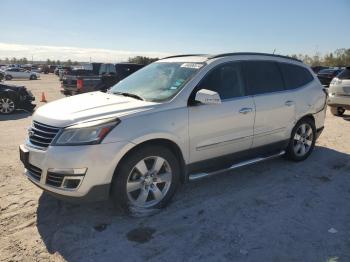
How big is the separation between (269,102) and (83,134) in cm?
297

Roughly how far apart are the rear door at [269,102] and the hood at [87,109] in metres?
1.81

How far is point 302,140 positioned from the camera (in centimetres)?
660

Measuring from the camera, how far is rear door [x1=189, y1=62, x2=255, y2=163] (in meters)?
4.70

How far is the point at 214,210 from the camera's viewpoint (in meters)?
4.58

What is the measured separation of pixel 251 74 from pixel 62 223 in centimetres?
332

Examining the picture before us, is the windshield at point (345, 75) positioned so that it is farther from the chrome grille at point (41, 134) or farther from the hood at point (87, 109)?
the chrome grille at point (41, 134)

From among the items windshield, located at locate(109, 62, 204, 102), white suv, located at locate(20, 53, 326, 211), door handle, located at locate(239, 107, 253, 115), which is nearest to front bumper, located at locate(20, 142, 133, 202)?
white suv, located at locate(20, 53, 326, 211)

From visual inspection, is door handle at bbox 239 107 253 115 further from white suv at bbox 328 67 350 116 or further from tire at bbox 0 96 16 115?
tire at bbox 0 96 16 115

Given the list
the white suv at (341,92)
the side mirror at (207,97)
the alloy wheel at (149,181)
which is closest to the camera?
the alloy wheel at (149,181)

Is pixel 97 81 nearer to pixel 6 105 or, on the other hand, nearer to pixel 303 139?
pixel 6 105

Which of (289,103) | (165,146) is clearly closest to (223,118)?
(165,146)

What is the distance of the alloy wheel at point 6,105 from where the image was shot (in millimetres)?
12773

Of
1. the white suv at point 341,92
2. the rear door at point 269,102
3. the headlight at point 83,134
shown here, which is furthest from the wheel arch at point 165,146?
the white suv at point 341,92

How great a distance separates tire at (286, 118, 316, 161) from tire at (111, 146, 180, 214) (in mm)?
2646
